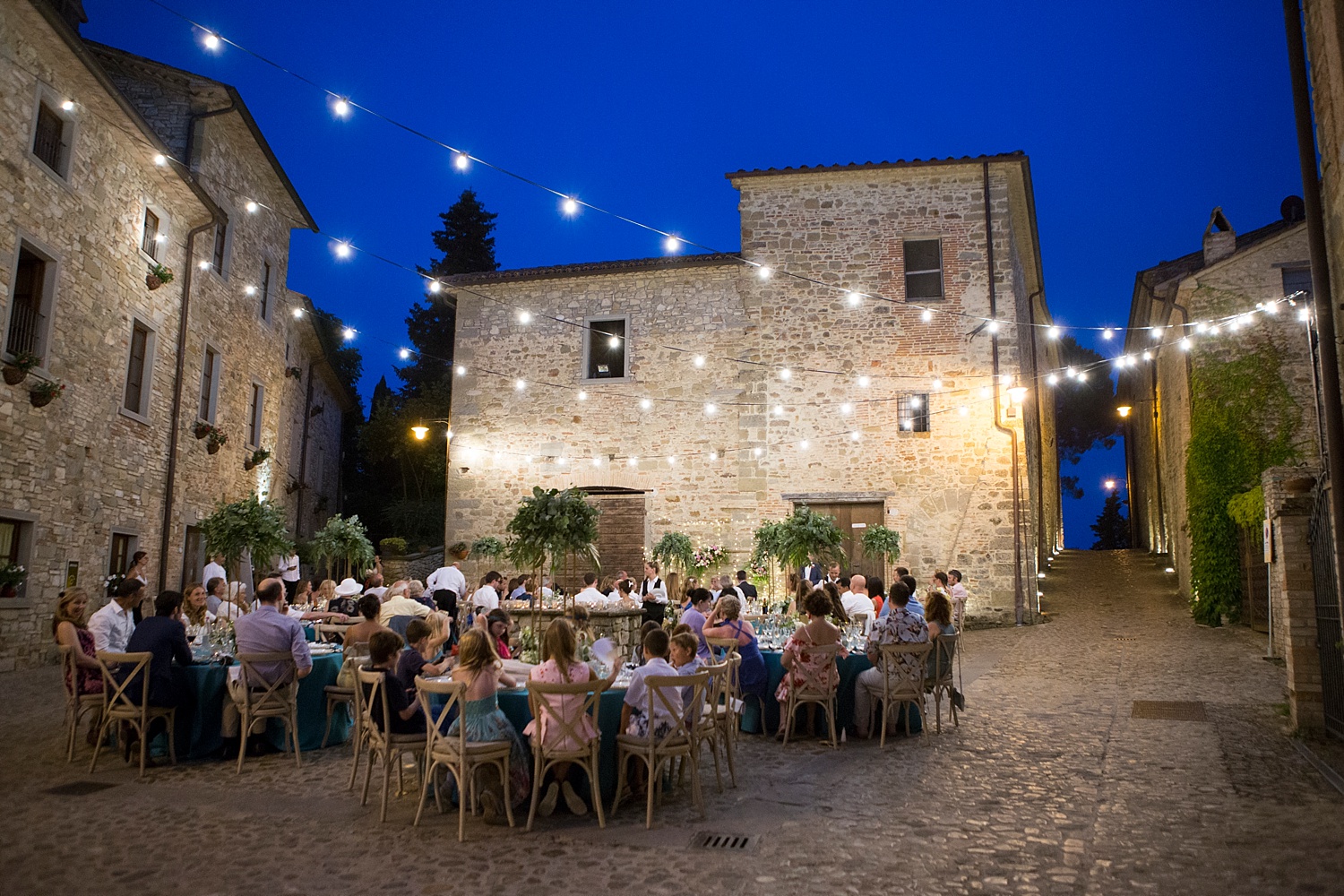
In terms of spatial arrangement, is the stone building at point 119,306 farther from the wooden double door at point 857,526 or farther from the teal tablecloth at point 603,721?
the wooden double door at point 857,526

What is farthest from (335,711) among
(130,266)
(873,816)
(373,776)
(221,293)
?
(221,293)

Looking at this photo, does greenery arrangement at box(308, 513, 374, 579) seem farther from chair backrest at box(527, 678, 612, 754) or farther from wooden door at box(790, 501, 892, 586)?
chair backrest at box(527, 678, 612, 754)

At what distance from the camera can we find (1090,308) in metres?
105

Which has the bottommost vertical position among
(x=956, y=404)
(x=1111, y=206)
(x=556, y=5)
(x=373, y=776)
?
(x=373, y=776)

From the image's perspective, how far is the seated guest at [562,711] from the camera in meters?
4.60

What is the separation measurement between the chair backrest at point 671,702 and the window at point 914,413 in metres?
11.1

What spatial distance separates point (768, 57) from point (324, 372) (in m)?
125

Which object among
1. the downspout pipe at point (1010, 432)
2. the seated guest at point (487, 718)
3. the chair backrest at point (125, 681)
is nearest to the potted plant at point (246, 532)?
the chair backrest at point (125, 681)

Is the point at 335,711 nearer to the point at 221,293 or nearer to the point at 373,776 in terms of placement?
the point at 373,776

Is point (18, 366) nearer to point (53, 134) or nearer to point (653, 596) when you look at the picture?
point (53, 134)

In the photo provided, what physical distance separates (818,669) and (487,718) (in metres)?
2.78

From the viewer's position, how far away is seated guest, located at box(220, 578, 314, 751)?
19.0 ft

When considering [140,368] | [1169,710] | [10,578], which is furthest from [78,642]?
[1169,710]

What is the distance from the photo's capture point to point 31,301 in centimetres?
998
